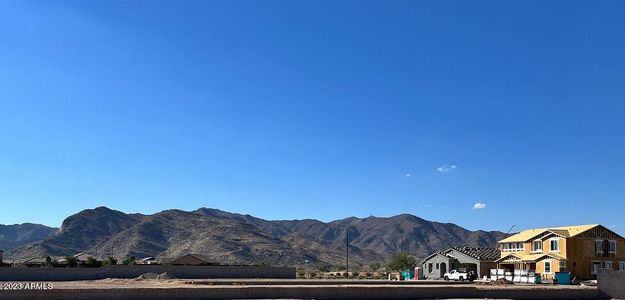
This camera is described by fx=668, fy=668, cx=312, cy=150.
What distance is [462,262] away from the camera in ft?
255

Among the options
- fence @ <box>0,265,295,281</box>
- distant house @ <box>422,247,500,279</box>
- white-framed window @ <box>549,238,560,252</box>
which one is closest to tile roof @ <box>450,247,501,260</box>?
distant house @ <box>422,247,500,279</box>

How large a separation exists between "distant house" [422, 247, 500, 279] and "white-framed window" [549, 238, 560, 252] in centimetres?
742

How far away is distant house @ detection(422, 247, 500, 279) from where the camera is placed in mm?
75875

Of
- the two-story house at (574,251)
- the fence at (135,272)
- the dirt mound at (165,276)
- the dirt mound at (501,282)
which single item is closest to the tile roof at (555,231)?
the two-story house at (574,251)

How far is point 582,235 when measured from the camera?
69.3 m

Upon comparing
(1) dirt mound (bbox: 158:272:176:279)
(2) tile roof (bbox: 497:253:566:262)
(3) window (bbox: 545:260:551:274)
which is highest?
(2) tile roof (bbox: 497:253:566:262)

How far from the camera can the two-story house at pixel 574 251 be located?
68.7 m

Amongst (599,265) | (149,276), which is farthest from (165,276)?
(599,265)

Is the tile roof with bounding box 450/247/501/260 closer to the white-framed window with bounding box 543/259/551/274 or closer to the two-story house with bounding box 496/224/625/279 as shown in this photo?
the two-story house with bounding box 496/224/625/279

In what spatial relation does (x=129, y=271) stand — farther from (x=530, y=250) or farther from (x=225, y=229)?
(x=225, y=229)

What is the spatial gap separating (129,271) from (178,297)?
102 feet

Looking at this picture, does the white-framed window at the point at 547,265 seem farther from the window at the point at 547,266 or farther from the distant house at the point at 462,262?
the distant house at the point at 462,262

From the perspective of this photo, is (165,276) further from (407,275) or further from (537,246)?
(537,246)

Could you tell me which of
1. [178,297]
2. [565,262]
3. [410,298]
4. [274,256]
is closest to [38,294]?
[178,297]
